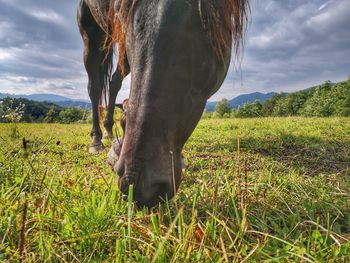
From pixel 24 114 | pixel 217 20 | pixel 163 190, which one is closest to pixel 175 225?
pixel 163 190

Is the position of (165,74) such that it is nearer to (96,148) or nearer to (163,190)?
(163,190)

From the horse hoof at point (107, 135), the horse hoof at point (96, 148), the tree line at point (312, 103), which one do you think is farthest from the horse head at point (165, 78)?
the tree line at point (312, 103)

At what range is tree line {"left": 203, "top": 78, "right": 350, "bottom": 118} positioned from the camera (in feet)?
138

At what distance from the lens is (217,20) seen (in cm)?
154

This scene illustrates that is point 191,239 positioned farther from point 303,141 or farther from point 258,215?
point 303,141

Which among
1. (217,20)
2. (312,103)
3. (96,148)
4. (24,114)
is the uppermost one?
(312,103)

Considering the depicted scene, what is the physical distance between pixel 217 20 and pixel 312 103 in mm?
58204

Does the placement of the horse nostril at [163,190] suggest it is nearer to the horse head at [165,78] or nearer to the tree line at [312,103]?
the horse head at [165,78]

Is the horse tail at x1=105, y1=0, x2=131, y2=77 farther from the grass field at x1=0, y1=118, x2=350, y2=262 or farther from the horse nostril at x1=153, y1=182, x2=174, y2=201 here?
the horse nostril at x1=153, y1=182, x2=174, y2=201

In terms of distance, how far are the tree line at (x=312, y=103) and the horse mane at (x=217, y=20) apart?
26965mm

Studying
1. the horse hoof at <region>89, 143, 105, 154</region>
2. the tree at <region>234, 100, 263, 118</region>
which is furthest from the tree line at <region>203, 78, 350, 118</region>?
the horse hoof at <region>89, 143, 105, 154</region>

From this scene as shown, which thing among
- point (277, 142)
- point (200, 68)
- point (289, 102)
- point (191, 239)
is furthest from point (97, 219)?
point (289, 102)

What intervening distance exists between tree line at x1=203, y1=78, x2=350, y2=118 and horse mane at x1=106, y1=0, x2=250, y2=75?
27.0 meters

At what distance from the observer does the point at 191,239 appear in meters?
1.03
